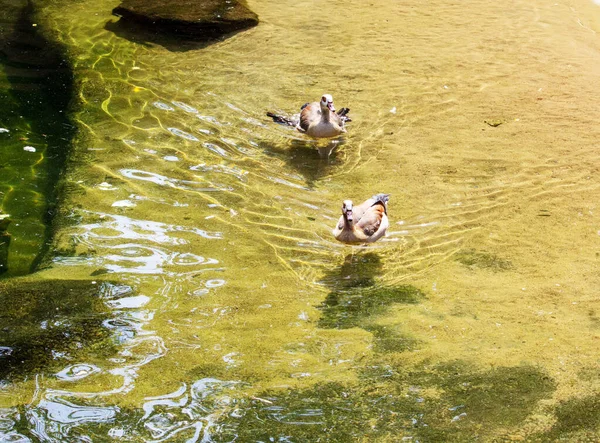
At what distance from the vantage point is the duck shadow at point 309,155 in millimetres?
8415

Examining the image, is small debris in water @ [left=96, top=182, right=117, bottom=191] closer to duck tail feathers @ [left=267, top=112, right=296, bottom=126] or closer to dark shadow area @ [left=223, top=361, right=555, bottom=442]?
duck tail feathers @ [left=267, top=112, right=296, bottom=126]

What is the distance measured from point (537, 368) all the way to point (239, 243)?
A: 2.98 m

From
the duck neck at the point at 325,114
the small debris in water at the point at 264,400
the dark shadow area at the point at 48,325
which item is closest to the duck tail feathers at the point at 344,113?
the duck neck at the point at 325,114

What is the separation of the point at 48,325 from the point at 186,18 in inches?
317

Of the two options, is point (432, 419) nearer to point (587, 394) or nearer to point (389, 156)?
point (587, 394)

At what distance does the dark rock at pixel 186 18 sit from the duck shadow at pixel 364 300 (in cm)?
656

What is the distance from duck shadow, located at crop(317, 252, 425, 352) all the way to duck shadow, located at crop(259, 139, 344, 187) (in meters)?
1.76

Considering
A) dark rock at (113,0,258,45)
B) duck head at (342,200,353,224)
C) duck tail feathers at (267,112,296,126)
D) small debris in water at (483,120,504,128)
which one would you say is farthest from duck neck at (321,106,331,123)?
dark rock at (113,0,258,45)

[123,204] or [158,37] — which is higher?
[158,37]

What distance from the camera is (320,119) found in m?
8.77

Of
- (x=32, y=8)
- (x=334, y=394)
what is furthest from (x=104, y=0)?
(x=334, y=394)

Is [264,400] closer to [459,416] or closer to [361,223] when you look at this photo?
[459,416]

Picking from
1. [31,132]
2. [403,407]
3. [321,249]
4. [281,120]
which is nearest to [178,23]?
[281,120]

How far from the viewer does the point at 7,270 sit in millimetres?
6160
